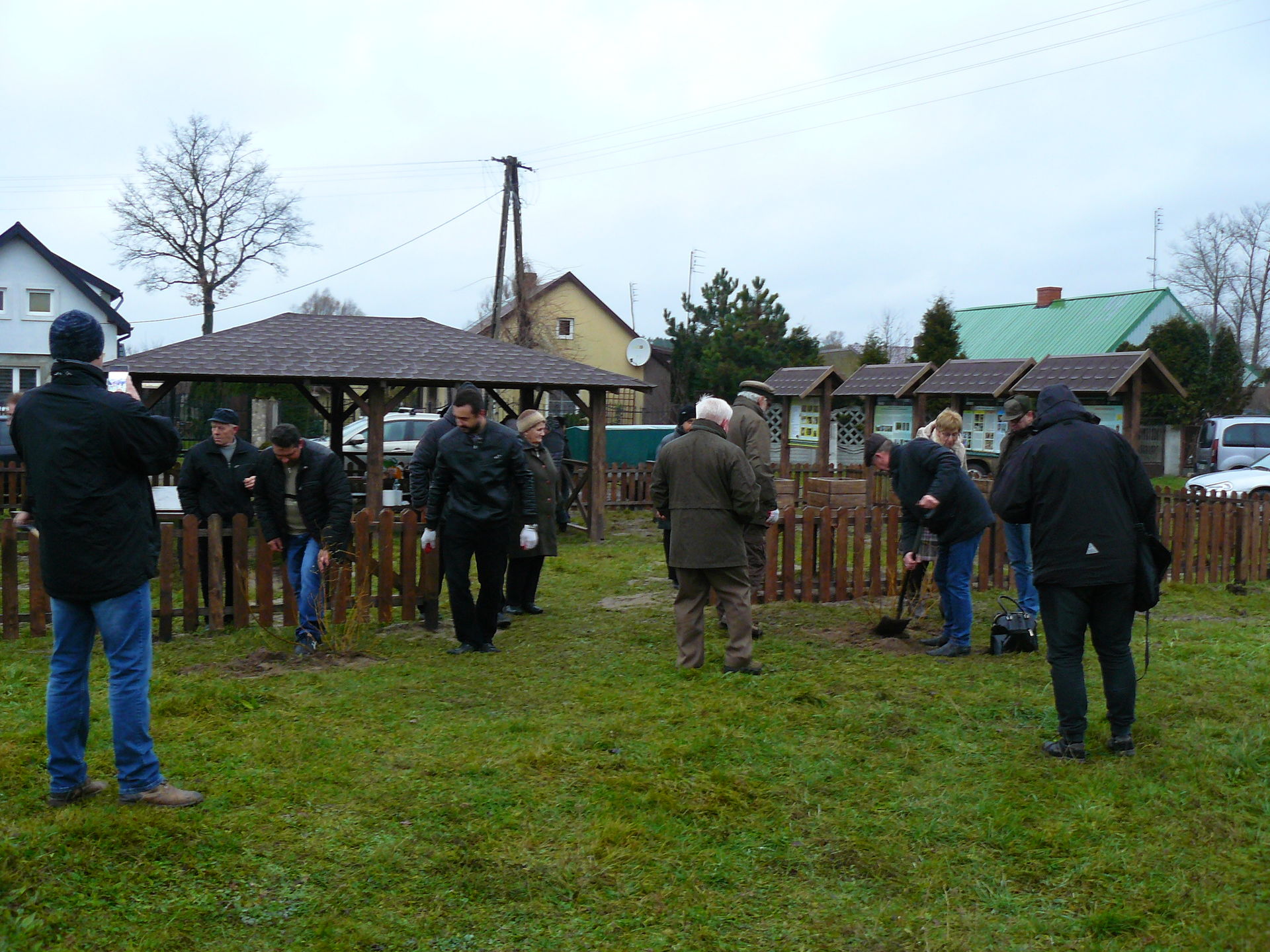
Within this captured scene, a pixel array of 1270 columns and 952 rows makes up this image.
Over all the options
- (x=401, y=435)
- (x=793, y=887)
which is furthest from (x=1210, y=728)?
(x=401, y=435)

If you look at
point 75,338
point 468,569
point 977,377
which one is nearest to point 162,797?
point 75,338

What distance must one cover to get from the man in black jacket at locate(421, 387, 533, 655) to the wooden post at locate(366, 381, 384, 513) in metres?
6.83

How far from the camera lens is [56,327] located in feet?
13.8

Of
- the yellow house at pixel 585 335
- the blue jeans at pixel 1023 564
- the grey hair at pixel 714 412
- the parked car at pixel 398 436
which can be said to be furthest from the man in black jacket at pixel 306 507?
the yellow house at pixel 585 335

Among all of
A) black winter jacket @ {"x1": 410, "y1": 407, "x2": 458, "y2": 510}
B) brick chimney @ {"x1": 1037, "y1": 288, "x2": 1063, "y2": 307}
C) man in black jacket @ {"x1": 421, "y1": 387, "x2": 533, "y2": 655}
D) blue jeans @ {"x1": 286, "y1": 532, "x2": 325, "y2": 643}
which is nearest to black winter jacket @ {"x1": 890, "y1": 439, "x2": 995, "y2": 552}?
man in black jacket @ {"x1": 421, "y1": 387, "x2": 533, "y2": 655}

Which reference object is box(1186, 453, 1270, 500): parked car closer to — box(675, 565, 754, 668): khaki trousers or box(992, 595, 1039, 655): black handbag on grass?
box(992, 595, 1039, 655): black handbag on grass

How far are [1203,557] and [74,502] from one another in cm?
1111

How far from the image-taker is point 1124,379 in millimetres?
17094

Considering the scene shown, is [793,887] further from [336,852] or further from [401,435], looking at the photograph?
[401,435]

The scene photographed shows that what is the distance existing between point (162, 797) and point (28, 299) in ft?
146

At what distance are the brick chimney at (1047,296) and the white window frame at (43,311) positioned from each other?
3833 centimetres

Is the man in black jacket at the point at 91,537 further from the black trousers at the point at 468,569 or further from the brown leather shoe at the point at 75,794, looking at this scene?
the black trousers at the point at 468,569

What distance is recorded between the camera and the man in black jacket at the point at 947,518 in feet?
23.7

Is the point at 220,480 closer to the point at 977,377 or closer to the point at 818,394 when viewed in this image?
the point at 977,377
